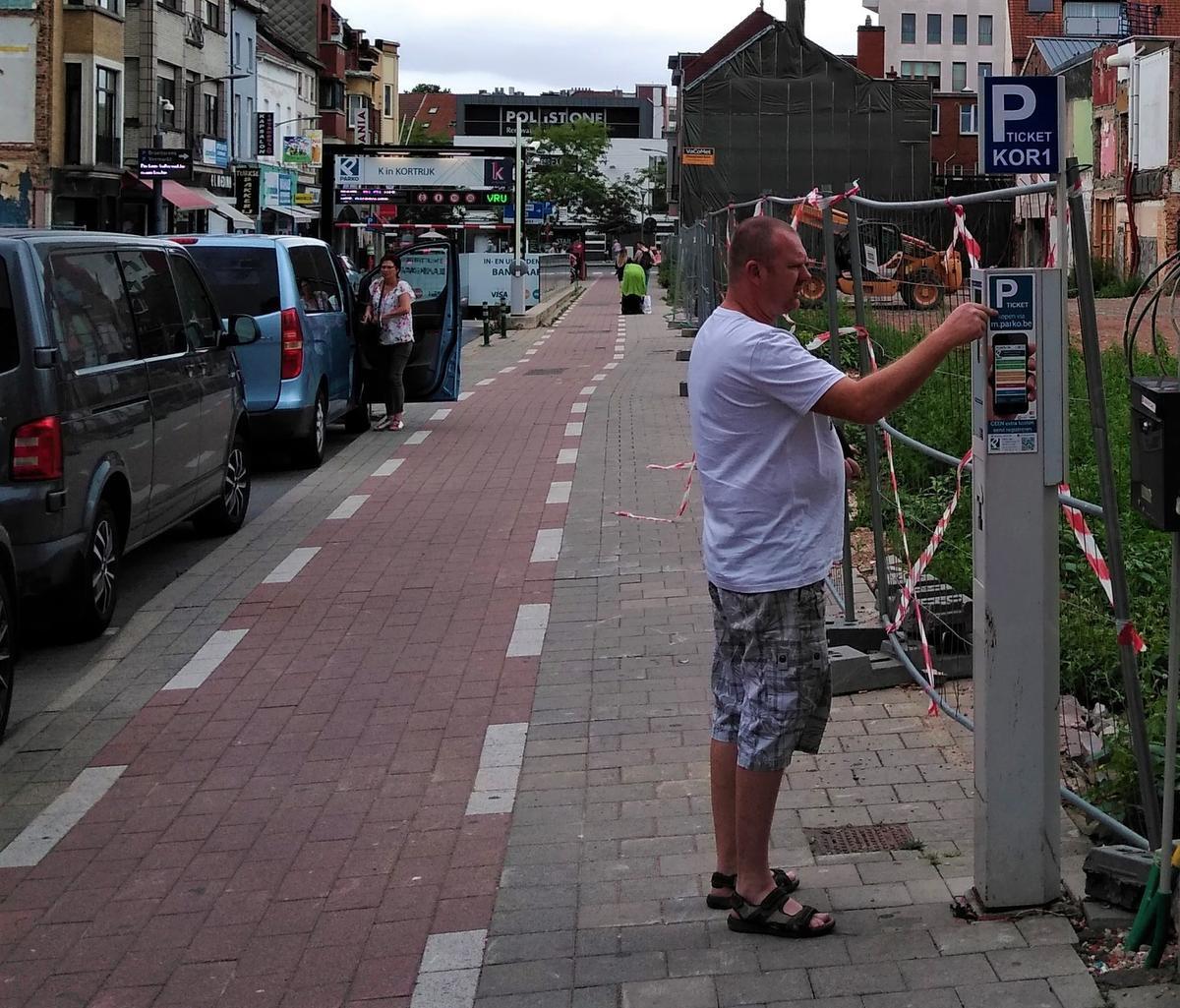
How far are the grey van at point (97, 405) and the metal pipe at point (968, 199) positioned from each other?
3.69 metres

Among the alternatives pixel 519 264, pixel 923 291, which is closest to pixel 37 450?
pixel 923 291

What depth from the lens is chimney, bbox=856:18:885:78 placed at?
270 feet

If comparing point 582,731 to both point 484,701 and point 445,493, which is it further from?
point 445,493

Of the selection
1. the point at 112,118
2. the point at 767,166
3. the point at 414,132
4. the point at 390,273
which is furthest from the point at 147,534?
the point at 414,132

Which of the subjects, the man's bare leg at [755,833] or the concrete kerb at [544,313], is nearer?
the man's bare leg at [755,833]

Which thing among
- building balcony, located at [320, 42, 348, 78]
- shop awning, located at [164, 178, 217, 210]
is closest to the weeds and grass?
shop awning, located at [164, 178, 217, 210]

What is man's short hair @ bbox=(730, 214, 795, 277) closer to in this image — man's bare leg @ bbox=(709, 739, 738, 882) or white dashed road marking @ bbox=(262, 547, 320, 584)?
man's bare leg @ bbox=(709, 739, 738, 882)

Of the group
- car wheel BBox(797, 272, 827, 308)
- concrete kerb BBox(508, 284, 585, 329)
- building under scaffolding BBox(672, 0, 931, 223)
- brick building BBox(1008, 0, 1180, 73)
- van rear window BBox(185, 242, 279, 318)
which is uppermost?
brick building BBox(1008, 0, 1180, 73)

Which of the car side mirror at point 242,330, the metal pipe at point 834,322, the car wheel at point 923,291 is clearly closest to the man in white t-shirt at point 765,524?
the car wheel at point 923,291

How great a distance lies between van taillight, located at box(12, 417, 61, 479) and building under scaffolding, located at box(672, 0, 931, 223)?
51.8 m

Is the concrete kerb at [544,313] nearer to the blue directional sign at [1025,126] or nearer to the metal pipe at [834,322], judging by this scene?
the metal pipe at [834,322]

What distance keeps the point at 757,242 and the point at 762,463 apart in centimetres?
57

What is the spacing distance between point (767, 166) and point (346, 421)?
4413 cm

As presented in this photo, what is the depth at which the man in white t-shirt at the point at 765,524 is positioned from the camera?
14.2ft
